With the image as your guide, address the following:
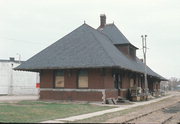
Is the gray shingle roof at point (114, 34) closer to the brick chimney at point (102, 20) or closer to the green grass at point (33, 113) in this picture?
the brick chimney at point (102, 20)

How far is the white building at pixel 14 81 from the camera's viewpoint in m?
44.2

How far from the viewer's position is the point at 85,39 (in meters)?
28.7

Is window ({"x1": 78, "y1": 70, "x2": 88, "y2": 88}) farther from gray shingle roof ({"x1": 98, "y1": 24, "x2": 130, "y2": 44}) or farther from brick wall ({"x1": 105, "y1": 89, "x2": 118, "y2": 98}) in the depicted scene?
gray shingle roof ({"x1": 98, "y1": 24, "x2": 130, "y2": 44})

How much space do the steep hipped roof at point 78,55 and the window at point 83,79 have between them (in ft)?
3.77

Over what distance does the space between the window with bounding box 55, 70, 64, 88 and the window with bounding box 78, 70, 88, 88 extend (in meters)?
1.95

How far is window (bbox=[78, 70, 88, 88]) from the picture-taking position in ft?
82.4

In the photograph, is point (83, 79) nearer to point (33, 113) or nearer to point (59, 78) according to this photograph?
point (59, 78)

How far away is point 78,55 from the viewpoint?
2631 cm

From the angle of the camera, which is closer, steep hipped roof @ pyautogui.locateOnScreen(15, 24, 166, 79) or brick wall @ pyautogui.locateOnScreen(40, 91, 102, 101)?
steep hipped roof @ pyautogui.locateOnScreen(15, 24, 166, 79)

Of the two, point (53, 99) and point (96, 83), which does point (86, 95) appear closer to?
point (96, 83)

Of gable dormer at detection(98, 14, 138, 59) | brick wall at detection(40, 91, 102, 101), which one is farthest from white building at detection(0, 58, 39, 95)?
brick wall at detection(40, 91, 102, 101)

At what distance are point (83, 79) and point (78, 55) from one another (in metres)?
2.54

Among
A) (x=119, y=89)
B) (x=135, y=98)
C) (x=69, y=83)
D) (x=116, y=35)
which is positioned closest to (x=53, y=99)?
(x=69, y=83)

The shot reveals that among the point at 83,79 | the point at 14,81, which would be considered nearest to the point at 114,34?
the point at 83,79
